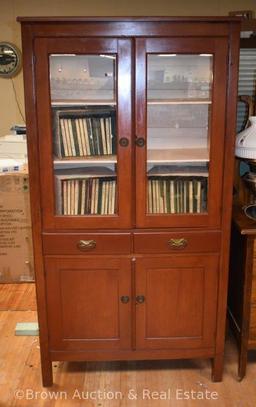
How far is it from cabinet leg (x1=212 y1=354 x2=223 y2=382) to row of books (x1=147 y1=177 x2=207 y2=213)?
770mm

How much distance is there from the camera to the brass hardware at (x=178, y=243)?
188 centimetres

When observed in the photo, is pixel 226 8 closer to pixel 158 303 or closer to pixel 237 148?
pixel 237 148

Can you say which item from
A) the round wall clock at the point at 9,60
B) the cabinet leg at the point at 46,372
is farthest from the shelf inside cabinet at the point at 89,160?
the round wall clock at the point at 9,60

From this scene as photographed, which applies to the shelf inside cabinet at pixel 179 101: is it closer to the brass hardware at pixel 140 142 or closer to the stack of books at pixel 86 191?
the brass hardware at pixel 140 142

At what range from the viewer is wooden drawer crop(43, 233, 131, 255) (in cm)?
187

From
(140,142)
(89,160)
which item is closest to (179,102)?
(140,142)

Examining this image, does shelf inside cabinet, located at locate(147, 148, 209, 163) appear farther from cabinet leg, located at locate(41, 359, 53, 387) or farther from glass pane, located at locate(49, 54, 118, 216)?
cabinet leg, located at locate(41, 359, 53, 387)

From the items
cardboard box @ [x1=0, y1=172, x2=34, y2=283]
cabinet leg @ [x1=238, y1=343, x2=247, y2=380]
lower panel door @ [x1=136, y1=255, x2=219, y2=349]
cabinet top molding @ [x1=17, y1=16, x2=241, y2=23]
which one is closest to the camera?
cabinet top molding @ [x1=17, y1=16, x2=241, y2=23]

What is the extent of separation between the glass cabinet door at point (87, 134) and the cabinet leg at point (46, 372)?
725mm

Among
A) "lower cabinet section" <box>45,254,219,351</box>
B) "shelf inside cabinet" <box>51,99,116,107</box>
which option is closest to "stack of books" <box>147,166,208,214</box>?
"lower cabinet section" <box>45,254,219,351</box>

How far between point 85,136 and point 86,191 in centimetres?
26

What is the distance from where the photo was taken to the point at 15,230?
3086mm

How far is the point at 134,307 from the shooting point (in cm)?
196

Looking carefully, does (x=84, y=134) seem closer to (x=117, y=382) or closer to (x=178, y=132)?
(x=178, y=132)
